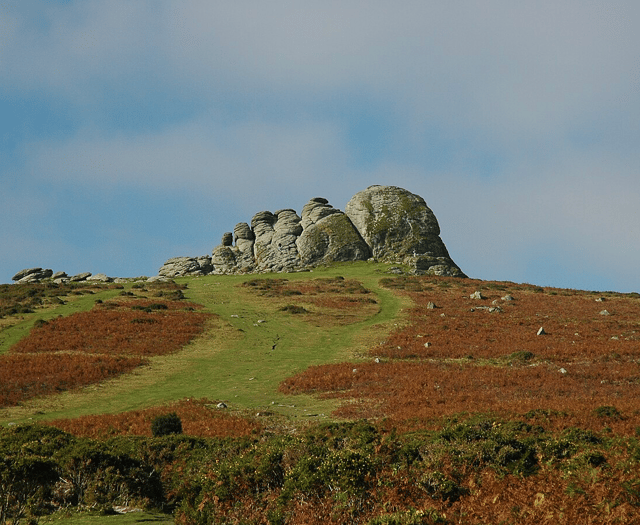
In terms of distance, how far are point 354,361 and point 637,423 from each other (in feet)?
67.4

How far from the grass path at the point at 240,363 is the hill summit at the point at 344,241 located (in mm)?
32718

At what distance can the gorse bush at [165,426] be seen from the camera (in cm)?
2194

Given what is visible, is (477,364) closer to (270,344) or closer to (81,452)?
(270,344)

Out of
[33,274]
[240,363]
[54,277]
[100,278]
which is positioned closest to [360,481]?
[240,363]

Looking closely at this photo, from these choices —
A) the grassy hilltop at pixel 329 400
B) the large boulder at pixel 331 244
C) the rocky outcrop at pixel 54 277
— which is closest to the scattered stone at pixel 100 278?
the rocky outcrop at pixel 54 277

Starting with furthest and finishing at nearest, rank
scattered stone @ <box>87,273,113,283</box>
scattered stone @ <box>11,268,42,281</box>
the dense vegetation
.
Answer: scattered stone @ <box>11,268,42,281</box>, scattered stone @ <box>87,273,113,283</box>, the dense vegetation

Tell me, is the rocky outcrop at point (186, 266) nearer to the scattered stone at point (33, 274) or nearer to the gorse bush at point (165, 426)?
the scattered stone at point (33, 274)

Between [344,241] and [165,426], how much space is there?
3053 inches

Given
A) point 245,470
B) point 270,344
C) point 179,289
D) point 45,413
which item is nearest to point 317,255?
point 179,289

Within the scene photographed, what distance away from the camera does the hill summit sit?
96438 millimetres

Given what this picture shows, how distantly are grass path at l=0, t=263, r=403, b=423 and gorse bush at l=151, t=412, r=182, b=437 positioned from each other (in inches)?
251

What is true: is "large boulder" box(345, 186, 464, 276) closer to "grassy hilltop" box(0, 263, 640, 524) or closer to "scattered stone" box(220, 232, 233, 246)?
"grassy hilltop" box(0, 263, 640, 524)

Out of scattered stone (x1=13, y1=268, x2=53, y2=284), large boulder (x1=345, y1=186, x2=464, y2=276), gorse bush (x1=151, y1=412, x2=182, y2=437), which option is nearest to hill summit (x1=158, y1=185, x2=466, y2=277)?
large boulder (x1=345, y1=186, x2=464, y2=276)

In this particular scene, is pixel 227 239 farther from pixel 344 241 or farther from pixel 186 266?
pixel 344 241
